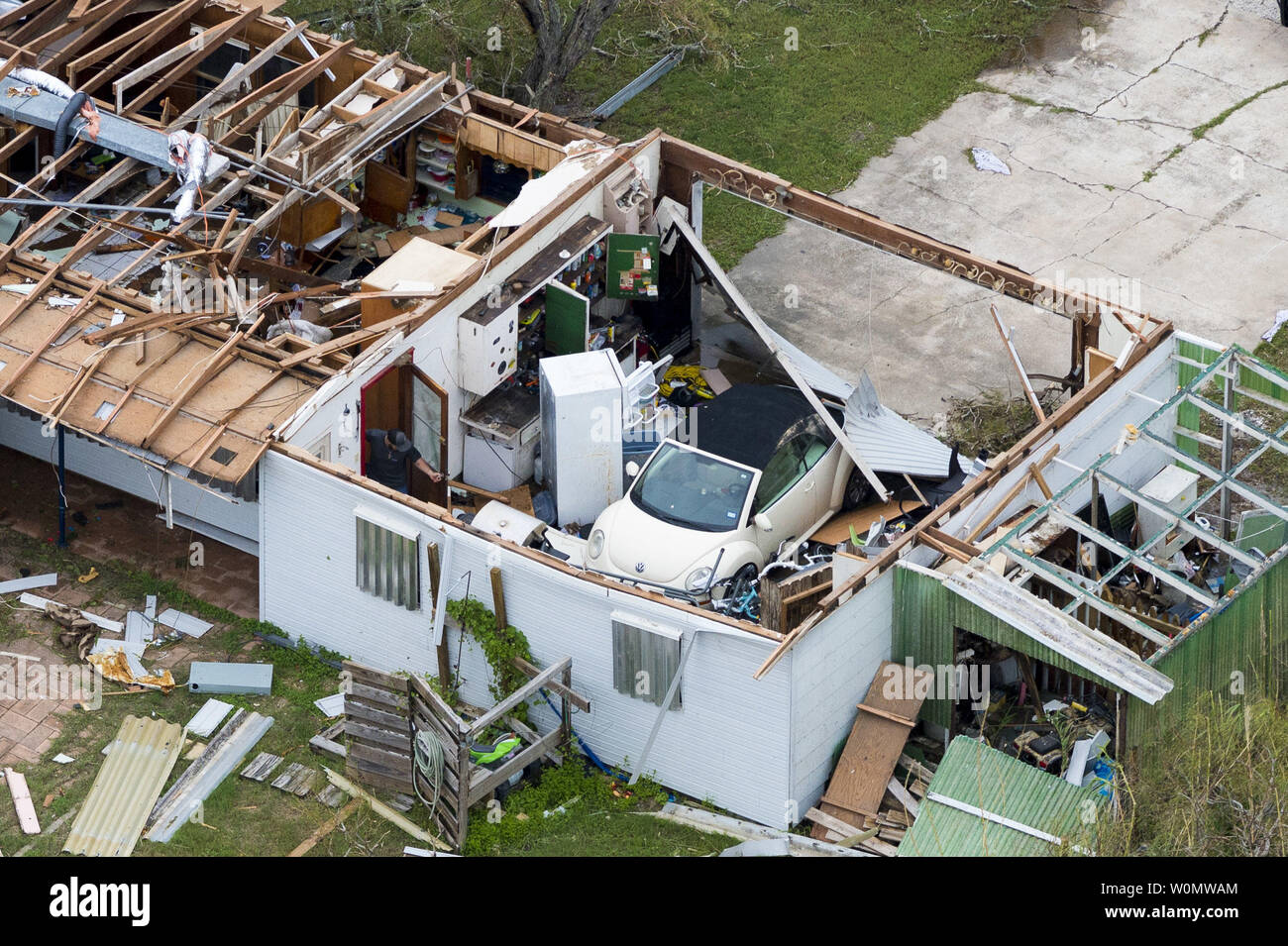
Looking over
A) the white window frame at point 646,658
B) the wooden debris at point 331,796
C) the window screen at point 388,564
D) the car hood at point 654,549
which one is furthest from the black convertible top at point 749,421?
the wooden debris at point 331,796

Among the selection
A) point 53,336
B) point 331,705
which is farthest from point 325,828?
point 53,336

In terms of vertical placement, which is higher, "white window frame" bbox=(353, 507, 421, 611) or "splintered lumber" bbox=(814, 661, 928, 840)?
"white window frame" bbox=(353, 507, 421, 611)

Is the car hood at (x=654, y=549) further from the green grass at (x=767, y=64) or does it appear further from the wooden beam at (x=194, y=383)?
the green grass at (x=767, y=64)

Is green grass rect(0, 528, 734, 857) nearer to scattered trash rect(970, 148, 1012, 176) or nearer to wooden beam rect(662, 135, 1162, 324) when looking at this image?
wooden beam rect(662, 135, 1162, 324)

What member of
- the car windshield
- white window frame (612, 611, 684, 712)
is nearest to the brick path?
white window frame (612, 611, 684, 712)

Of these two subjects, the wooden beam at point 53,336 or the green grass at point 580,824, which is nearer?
the green grass at point 580,824

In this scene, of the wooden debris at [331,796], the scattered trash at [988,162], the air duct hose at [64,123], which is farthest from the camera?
the scattered trash at [988,162]
